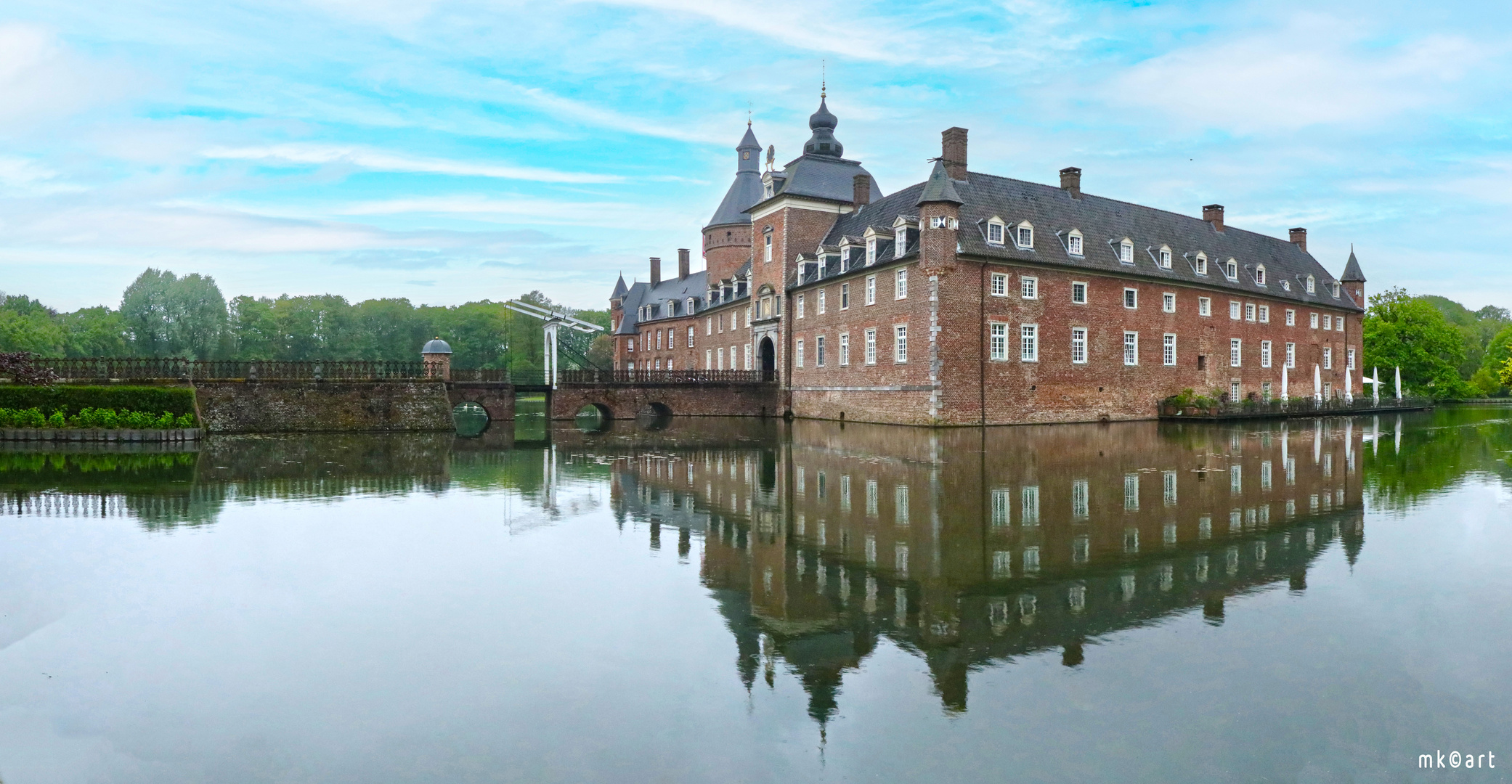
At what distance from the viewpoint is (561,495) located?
51.1ft

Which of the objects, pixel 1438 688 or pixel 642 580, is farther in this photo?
pixel 642 580

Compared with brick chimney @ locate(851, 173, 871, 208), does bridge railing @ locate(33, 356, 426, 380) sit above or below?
below

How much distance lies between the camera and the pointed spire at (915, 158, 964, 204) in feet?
108

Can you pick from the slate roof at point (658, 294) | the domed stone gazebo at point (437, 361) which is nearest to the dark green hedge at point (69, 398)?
the domed stone gazebo at point (437, 361)

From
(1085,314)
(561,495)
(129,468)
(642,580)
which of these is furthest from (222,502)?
(1085,314)

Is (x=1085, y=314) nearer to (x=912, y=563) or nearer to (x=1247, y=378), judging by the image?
(x=1247, y=378)

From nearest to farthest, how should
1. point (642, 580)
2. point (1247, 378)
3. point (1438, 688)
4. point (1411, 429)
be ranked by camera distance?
point (1438, 688), point (642, 580), point (1411, 429), point (1247, 378)

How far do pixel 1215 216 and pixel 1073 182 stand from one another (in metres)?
11.4

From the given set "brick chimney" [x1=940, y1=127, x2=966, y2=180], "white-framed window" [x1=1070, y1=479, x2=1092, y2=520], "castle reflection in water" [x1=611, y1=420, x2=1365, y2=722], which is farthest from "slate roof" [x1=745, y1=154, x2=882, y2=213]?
"white-framed window" [x1=1070, y1=479, x2=1092, y2=520]

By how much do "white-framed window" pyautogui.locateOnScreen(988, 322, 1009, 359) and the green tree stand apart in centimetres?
3808

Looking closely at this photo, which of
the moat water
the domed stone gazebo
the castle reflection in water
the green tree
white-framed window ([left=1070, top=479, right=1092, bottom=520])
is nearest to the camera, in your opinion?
the moat water

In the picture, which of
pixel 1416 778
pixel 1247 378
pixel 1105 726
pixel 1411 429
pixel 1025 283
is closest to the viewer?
pixel 1416 778

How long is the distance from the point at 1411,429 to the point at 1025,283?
14.5 metres

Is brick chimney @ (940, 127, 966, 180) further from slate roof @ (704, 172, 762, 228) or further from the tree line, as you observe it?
the tree line
